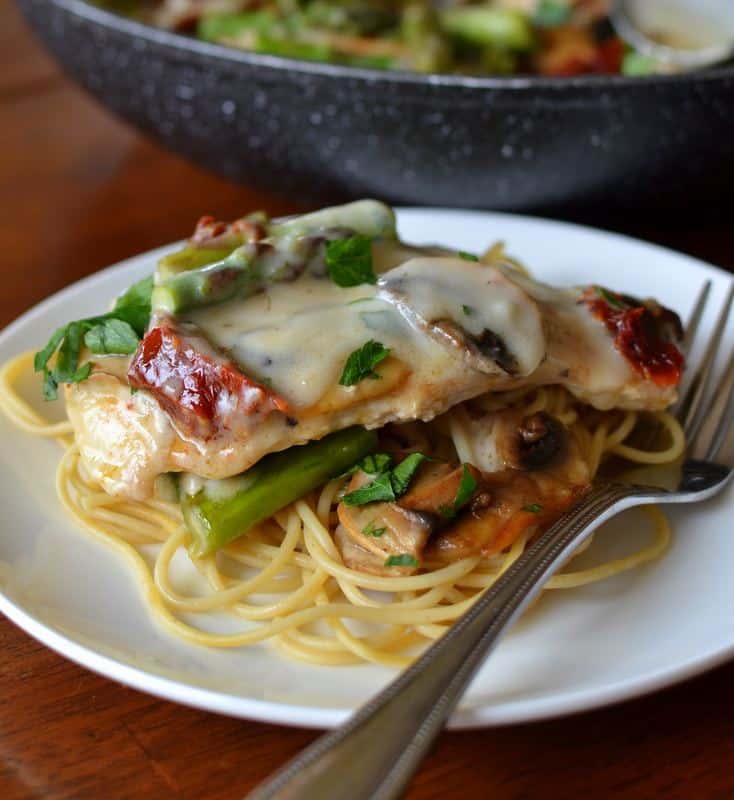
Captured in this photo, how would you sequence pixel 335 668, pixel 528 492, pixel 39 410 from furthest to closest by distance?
pixel 39 410 → pixel 528 492 → pixel 335 668

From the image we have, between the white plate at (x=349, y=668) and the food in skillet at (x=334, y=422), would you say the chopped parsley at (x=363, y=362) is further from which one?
the white plate at (x=349, y=668)

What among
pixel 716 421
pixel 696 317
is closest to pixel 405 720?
pixel 716 421

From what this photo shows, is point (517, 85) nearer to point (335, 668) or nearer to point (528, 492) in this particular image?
point (528, 492)

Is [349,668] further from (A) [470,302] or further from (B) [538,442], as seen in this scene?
(A) [470,302]

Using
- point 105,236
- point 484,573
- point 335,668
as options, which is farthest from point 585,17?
point 335,668

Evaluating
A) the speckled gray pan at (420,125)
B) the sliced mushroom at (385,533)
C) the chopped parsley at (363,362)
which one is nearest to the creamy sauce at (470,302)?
the chopped parsley at (363,362)

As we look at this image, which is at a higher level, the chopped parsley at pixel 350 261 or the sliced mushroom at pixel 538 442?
the chopped parsley at pixel 350 261
